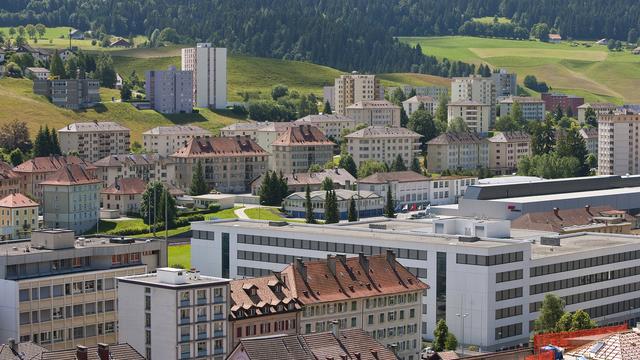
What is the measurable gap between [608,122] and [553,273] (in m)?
98.8

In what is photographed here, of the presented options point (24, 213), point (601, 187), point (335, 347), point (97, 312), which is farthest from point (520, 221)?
point (335, 347)

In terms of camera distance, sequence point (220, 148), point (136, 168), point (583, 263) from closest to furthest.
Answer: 1. point (583, 263)
2. point (136, 168)
3. point (220, 148)

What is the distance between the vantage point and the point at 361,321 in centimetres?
8625

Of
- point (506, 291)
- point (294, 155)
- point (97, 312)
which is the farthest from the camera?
point (294, 155)

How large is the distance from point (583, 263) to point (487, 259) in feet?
33.7

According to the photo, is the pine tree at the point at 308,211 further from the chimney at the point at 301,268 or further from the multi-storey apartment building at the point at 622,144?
the chimney at the point at 301,268

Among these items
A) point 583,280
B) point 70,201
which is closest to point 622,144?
point 70,201

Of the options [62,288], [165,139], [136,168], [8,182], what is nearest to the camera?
[62,288]

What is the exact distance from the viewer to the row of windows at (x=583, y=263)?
10006 centimetres

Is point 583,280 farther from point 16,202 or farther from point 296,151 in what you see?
point 296,151

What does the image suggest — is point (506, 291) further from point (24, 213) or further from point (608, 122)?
point (608, 122)

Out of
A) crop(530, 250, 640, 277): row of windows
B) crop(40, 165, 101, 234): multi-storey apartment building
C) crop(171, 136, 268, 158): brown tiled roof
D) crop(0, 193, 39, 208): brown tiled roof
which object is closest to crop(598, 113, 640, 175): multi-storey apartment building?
crop(171, 136, 268, 158): brown tiled roof

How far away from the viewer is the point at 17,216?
5792 inches

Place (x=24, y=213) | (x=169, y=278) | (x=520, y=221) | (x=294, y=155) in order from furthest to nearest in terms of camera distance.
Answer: (x=294, y=155) → (x=24, y=213) → (x=520, y=221) → (x=169, y=278)
